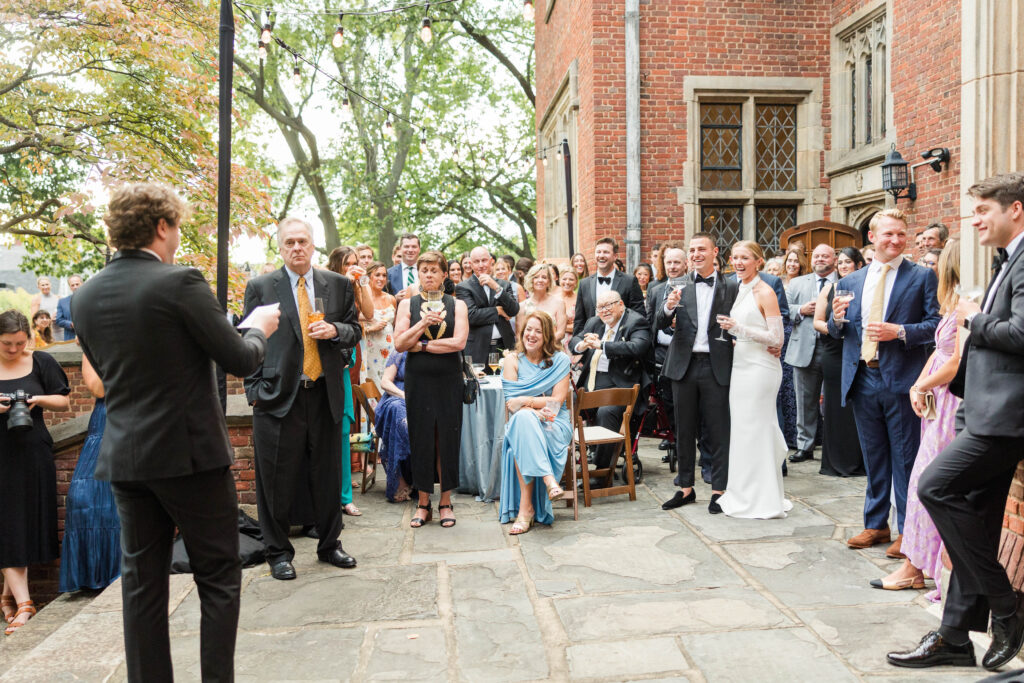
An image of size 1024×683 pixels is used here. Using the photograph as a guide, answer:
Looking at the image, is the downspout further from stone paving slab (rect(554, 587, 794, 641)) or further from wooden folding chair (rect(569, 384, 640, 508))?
stone paving slab (rect(554, 587, 794, 641))

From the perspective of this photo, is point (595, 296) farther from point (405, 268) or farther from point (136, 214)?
point (136, 214)

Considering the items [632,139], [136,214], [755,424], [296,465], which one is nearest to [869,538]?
[755,424]

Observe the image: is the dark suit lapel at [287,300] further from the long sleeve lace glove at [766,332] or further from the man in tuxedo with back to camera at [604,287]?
the man in tuxedo with back to camera at [604,287]

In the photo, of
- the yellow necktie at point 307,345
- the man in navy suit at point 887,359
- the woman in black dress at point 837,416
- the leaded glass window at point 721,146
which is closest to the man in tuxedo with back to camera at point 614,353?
the woman in black dress at point 837,416

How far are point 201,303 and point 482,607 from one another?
2.34 m

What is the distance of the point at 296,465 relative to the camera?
5125 millimetres

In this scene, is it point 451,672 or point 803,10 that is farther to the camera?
point 803,10

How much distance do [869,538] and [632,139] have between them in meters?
8.06

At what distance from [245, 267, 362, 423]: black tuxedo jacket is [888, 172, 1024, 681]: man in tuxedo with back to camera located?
3307mm

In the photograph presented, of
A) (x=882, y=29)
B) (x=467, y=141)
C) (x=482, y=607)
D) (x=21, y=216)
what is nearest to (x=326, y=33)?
(x=467, y=141)

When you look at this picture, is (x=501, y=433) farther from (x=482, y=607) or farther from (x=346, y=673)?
(x=346, y=673)

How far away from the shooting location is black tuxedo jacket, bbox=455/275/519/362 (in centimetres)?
809

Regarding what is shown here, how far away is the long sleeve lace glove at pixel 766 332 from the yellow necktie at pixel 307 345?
2923 millimetres

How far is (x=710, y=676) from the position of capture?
3.48 metres
